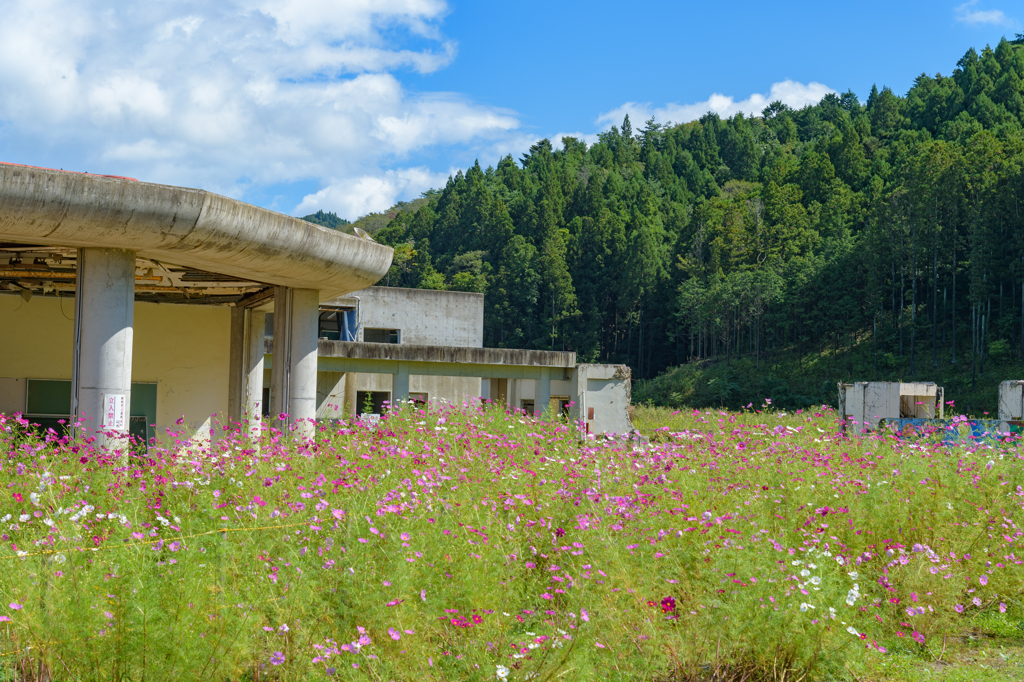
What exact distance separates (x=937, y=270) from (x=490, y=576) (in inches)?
2715

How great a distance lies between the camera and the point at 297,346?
12477 mm

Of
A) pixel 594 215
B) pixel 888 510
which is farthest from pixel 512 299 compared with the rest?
pixel 888 510

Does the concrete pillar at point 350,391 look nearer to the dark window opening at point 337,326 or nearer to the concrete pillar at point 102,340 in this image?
the dark window opening at point 337,326

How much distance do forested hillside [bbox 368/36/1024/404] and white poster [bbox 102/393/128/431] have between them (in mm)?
57213

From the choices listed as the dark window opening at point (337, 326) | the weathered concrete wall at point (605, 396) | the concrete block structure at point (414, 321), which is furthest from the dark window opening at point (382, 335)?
the weathered concrete wall at point (605, 396)

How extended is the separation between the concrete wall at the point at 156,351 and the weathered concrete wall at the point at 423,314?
72.1 ft

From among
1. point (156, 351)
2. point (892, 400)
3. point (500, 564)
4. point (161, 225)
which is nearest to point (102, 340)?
point (161, 225)

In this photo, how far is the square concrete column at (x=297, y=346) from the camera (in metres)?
12.5

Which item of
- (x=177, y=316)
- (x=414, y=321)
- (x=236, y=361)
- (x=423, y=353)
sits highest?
(x=414, y=321)

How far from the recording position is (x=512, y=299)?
88688 millimetres

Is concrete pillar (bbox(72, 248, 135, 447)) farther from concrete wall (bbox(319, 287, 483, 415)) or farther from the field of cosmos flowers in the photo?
concrete wall (bbox(319, 287, 483, 415))

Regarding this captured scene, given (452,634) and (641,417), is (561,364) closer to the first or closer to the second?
(452,634)

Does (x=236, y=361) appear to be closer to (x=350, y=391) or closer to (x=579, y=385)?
(x=579, y=385)

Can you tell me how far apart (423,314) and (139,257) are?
29831 millimetres
